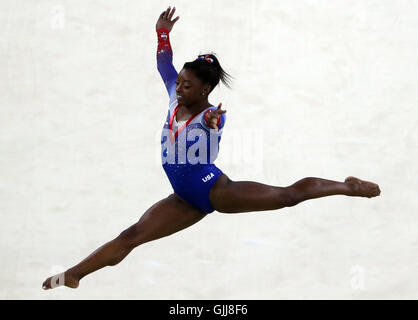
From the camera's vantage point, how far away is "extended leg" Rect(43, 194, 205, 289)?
3.48m

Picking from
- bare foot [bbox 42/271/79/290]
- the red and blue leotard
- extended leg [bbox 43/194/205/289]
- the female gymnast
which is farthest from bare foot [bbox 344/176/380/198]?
bare foot [bbox 42/271/79/290]

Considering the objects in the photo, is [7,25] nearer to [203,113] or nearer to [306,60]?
[306,60]

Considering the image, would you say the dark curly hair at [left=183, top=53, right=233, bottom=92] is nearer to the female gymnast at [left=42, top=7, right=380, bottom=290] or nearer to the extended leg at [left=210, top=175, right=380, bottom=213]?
the female gymnast at [left=42, top=7, right=380, bottom=290]

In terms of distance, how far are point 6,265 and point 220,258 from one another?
1.46m

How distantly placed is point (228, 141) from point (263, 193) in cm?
207

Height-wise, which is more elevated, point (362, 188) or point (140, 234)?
point (362, 188)

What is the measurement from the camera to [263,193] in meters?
3.38

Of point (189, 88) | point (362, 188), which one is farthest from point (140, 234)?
point (362, 188)

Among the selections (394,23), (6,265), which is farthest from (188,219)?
(394,23)

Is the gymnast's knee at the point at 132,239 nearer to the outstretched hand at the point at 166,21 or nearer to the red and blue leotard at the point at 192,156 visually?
the red and blue leotard at the point at 192,156

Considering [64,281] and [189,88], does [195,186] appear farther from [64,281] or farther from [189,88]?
[64,281]

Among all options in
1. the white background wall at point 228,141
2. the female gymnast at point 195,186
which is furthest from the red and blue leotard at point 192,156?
the white background wall at point 228,141

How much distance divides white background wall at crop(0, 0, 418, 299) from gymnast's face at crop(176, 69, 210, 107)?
1876 mm

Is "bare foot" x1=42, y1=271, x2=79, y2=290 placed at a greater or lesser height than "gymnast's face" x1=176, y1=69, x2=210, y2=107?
lesser
